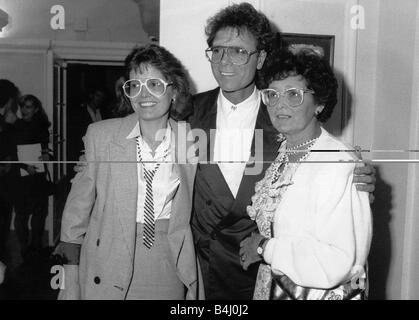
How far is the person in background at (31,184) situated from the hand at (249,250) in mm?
550

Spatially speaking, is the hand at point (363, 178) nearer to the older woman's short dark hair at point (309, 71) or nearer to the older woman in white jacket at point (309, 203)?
the older woman in white jacket at point (309, 203)

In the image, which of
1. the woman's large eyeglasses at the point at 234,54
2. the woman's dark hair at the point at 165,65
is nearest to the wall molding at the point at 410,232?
the woman's large eyeglasses at the point at 234,54

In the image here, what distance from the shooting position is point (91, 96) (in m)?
1.27

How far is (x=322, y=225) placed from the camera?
1096mm

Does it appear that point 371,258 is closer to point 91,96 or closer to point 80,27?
point 91,96

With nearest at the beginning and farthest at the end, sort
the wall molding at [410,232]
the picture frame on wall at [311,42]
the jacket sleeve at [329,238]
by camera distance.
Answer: the jacket sleeve at [329,238]
the picture frame on wall at [311,42]
the wall molding at [410,232]

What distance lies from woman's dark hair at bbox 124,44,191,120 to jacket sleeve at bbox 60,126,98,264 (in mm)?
215

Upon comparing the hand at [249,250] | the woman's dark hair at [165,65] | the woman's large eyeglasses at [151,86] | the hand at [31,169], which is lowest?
the hand at [249,250]

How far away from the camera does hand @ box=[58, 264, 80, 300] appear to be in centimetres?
130

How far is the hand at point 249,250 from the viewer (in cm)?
120

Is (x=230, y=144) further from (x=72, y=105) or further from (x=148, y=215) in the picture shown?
(x=72, y=105)

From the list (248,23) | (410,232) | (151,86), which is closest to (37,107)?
(151,86)

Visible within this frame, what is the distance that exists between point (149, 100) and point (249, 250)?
0.47m
